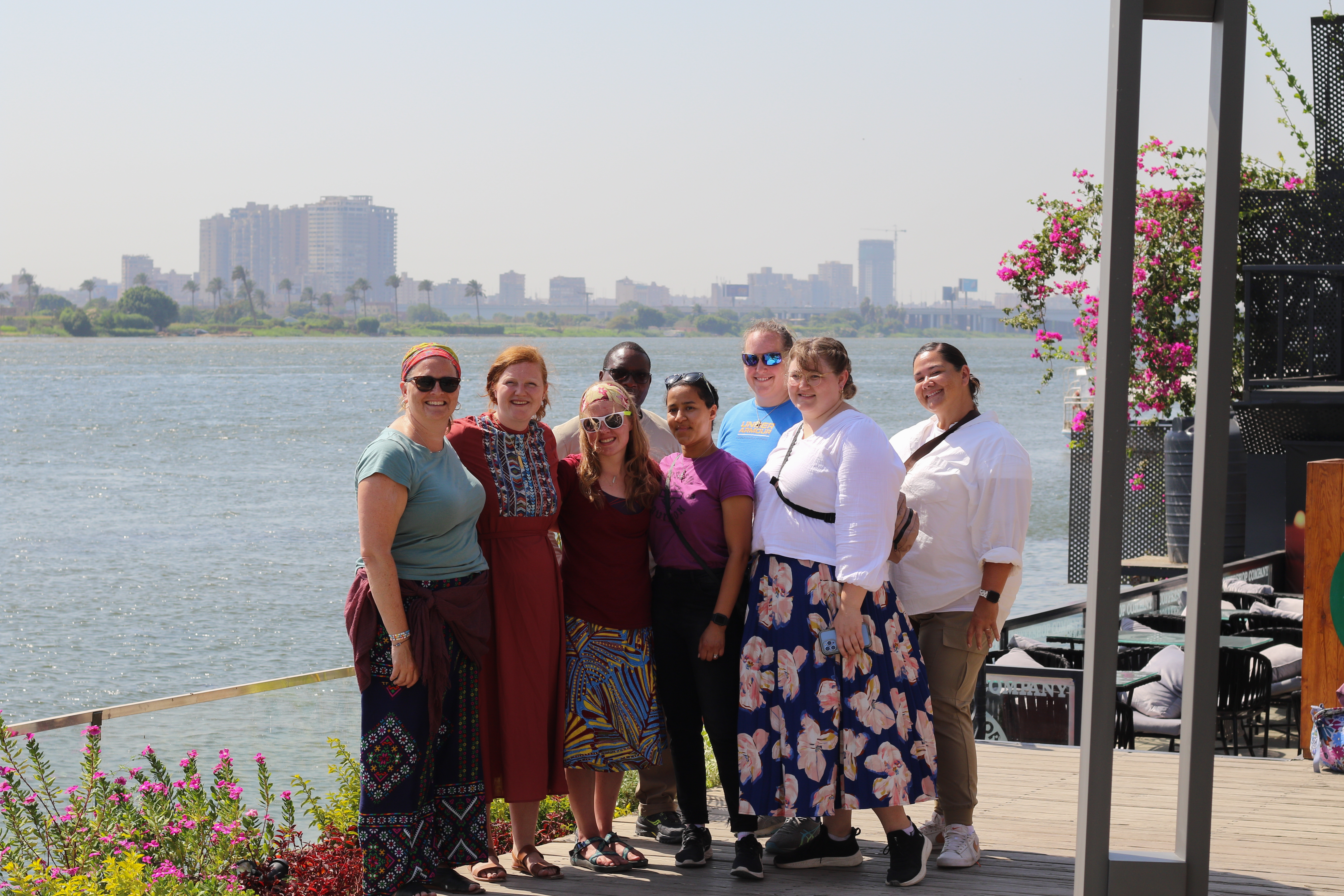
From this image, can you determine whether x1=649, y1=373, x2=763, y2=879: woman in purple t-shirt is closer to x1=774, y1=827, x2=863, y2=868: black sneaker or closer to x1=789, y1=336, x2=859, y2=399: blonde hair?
x1=774, y1=827, x2=863, y2=868: black sneaker

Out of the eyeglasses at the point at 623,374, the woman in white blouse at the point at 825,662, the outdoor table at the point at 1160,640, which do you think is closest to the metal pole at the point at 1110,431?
the woman in white blouse at the point at 825,662

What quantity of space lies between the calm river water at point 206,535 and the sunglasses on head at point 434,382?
0.68 metres

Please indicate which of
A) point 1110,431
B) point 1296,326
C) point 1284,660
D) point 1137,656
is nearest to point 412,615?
point 1110,431

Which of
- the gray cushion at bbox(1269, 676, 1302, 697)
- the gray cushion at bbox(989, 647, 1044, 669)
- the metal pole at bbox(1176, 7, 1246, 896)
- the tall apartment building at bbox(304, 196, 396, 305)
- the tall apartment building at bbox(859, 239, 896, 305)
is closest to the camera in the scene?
the metal pole at bbox(1176, 7, 1246, 896)

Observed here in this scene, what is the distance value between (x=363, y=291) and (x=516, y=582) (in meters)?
140

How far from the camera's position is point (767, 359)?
193 inches

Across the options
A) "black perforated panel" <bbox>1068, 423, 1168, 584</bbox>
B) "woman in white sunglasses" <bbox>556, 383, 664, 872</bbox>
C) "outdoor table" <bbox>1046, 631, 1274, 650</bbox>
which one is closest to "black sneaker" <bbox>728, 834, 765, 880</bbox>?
"woman in white sunglasses" <bbox>556, 383, 664, 872</bbox>

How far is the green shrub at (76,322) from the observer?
136750mm

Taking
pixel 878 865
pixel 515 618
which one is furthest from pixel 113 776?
pixel 878 865

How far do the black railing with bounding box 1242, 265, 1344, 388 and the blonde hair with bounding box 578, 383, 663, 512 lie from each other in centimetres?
862

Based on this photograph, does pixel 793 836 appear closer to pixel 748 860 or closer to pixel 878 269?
pixel 748 860

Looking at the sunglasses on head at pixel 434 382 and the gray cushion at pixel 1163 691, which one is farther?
the gray cushion at pixel 1163 691

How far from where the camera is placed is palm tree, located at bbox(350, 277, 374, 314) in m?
138

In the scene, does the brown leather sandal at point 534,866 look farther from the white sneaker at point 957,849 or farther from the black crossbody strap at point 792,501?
the black crossbody strap at point 792,501
